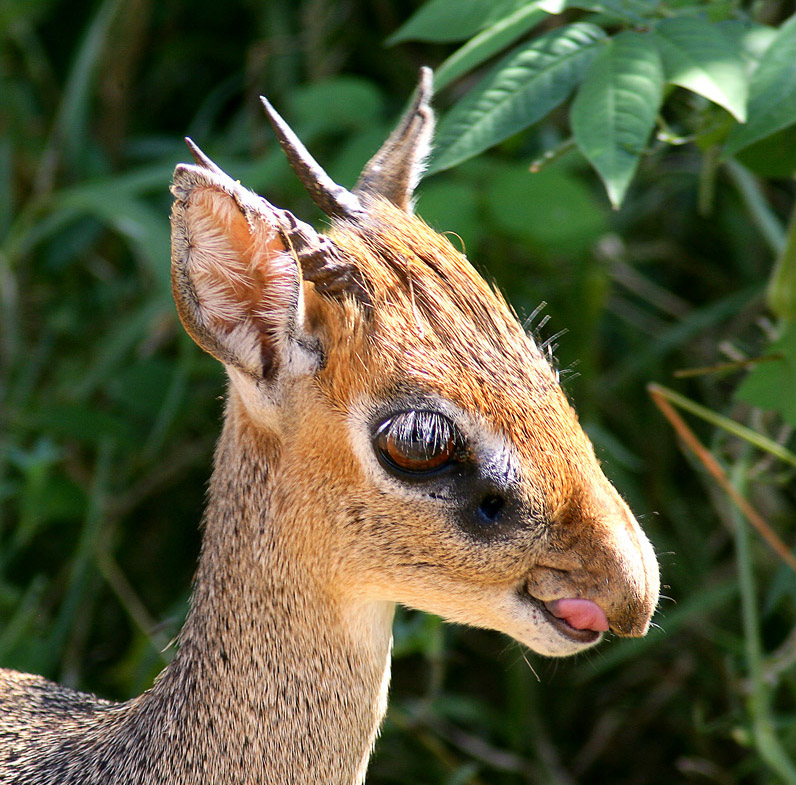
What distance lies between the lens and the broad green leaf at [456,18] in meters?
1.88

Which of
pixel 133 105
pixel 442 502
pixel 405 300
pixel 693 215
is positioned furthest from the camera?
pixel 133 105

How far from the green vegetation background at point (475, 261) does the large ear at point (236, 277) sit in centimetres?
117

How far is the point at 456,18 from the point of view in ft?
6.31

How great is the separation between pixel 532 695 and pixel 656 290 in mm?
1415

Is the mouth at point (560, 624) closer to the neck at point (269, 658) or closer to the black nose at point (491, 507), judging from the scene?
the black nose at point (491, 507)

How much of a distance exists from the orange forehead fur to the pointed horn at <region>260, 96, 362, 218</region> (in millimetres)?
33

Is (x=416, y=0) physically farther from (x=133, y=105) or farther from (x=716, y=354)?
(x=716, y=354)

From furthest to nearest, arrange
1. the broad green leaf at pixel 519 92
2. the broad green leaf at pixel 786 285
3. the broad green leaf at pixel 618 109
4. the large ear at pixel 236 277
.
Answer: the broad green leaf at pixel 786 285
the broad green leaf at pixel 519 92
the broad green leaf at pixel 618 109
the large ear at pixel 236 277

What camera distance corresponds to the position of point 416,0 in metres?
3.88

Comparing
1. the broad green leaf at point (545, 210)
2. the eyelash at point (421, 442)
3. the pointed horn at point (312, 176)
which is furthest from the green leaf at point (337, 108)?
the eyelash at point (421, 442)

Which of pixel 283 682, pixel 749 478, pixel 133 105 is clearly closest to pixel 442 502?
pixel 283 682

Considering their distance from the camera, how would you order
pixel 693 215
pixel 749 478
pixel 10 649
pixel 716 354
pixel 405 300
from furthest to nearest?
1. pixel 693 215
2. pixel 716 354
3. pixel 10 649
4. pixel 749 478
5. pixel 405 300

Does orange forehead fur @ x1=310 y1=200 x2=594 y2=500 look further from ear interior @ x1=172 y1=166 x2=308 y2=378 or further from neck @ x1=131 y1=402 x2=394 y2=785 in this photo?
neck @ x1=131 y1=402 x2=394 y2=785

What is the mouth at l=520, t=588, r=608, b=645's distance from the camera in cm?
154
